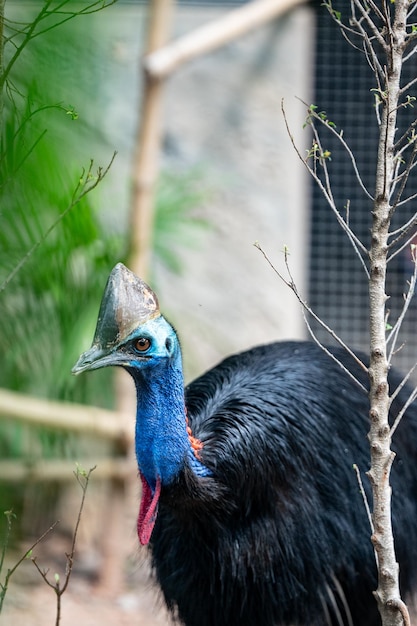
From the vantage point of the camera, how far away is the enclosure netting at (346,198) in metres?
5.33

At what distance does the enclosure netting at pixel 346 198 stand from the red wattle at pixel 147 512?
2.96m

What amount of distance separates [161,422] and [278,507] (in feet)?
1.65

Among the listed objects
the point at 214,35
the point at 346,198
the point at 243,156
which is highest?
the point at 214,35

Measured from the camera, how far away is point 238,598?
8.91 ft

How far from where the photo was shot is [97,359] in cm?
220

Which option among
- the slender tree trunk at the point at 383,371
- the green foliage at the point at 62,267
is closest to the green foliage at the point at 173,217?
the green foliage at the point at 62,267

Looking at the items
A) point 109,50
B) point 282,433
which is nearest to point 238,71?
point 109,50

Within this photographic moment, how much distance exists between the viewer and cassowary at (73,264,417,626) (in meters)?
2.37

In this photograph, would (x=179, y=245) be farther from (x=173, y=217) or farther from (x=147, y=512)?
(x=147, y=512)

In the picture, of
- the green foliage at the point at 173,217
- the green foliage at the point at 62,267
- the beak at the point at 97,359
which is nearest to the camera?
the beak at the point at 97,359

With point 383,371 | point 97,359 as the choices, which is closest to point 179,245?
point 97,359

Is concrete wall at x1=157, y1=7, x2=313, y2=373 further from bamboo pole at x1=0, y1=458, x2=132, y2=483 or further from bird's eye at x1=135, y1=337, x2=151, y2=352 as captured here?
bird's eye at x1=135, y1=337, x2=151, y2=352

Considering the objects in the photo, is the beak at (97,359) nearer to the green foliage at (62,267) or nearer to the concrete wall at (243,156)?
the green foliage at (62,267)

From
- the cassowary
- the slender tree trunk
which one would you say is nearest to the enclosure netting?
the cassowary
